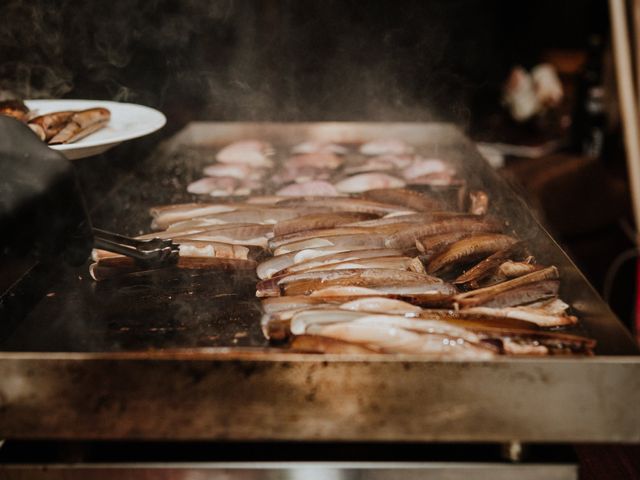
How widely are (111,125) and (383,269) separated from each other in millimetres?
1252

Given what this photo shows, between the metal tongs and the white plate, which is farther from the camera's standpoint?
the white plate

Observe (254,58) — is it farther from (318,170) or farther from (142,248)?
(142,248)

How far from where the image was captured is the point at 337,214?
2.32 meters

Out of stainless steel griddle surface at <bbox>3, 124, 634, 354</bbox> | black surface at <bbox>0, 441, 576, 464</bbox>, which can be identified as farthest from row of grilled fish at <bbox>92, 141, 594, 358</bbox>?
black surface at <bbox>0, 441, 576, 464</bbox>

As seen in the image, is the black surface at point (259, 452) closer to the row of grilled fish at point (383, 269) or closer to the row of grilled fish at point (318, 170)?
the row of grilled fish at point (383, 269)

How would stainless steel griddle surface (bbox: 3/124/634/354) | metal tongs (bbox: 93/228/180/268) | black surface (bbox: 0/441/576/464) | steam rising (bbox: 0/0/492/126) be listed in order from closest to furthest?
black surface (bbox: 0/441/576/464) < stainless steel griddle surface (bbox: 3/124/634/354) < metal tongs (bbox: 93/228/180/268) < steam rising (bbox: 0/0/492/126)

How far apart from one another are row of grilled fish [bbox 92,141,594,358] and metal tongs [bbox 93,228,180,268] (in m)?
0.08

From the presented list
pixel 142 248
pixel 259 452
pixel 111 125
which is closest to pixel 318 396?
pixel 259 452

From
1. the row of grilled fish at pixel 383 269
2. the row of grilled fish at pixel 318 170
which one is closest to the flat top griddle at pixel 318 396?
the row of grilled fish at pixel 383 269

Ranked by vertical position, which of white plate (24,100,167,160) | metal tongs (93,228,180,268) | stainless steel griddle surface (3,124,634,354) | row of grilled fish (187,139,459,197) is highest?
white plate (24,100,167,160)

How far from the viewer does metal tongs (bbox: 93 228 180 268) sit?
1725 millimetres

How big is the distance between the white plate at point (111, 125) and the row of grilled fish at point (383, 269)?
13.8 inches

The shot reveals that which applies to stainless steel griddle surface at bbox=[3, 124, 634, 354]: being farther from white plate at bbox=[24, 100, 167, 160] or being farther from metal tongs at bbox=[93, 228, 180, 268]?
white plate at bbox=[24, 100, 167, 160]

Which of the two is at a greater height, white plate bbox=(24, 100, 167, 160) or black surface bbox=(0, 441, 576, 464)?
white plate bbox=(24, 100, 167, 160)
